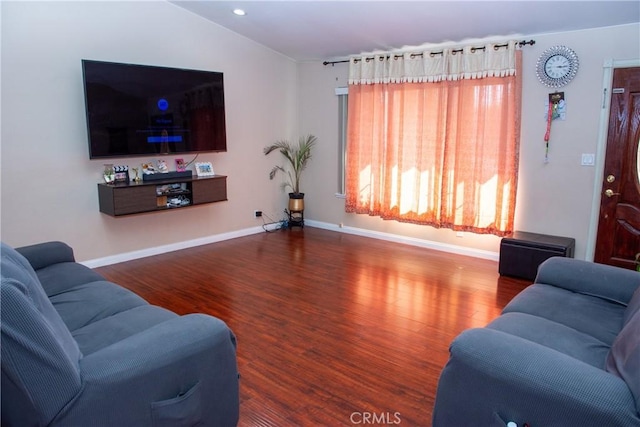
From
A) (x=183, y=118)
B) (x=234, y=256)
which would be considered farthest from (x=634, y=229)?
(x=183, y=118)

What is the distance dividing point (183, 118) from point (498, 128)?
11.2 ft

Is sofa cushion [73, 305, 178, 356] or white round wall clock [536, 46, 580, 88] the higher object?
white round wall clock [536, 46, 580, 88]

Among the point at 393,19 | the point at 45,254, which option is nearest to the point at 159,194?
the point at 45,254

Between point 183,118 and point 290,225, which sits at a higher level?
point 183,118

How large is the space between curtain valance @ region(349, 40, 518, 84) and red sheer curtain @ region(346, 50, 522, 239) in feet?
0.20

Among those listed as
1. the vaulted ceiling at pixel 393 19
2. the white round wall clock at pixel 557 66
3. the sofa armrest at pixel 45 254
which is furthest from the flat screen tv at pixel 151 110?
the white round wall clock at pixel 557 66

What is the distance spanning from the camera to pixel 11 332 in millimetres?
A: 1336

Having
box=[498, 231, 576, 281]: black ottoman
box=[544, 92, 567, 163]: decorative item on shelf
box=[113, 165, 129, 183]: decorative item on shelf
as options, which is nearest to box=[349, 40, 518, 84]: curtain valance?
box=[544, 92, 567, 163]: decorative item on shelf

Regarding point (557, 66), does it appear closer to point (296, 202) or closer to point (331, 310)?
point (331, 310)

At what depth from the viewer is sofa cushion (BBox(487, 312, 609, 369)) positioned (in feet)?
6.29

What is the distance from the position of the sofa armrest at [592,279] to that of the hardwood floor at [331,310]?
0.78m

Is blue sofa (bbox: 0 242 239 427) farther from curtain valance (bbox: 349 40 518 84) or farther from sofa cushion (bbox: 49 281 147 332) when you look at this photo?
curtain valance (bbox: 349 40 518 84)

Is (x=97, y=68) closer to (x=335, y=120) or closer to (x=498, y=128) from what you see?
(x=335, y=120)

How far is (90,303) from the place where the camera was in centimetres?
241
